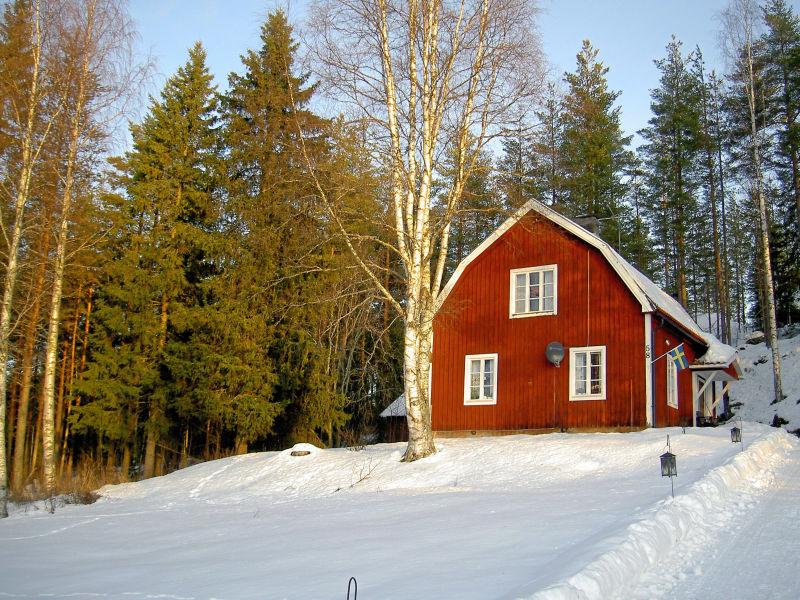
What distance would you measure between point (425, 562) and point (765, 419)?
24.8 meters

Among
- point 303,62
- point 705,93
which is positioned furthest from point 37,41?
point 705,93

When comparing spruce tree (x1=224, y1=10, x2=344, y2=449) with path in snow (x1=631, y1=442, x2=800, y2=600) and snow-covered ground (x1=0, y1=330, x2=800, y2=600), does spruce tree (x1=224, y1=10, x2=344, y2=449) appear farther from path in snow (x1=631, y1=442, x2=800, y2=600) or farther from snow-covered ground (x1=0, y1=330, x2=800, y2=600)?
path in snow (x1=631, y1=442, x2=800, y2=600)

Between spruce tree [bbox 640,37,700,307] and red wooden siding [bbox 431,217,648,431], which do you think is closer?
red wooden siding [bbox 431,217,648,431]

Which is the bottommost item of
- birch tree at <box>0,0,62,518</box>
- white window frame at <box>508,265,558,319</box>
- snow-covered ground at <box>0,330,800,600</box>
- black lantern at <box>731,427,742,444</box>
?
snow-covered ground at <box>0,330,800,600</box>

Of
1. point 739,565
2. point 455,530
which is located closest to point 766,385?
point 455,530

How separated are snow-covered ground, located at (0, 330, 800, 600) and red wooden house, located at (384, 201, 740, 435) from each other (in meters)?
2.86

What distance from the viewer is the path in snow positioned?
192 inches

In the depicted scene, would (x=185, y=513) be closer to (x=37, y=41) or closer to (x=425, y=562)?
(x=425, y=562)

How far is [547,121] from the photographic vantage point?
538 inches

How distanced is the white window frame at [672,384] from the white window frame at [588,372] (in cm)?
205

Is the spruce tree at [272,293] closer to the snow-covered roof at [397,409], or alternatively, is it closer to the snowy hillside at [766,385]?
the snow-covered roof at [397,409]

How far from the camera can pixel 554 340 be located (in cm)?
1841

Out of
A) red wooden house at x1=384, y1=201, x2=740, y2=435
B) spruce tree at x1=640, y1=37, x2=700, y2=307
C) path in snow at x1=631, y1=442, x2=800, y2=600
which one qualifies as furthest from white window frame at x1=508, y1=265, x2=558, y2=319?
spruce tree at x1=640, y1=37, x2=700, y2=307

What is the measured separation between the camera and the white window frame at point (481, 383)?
19.0 m
